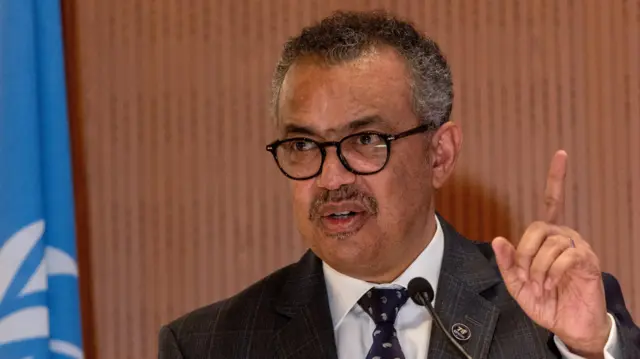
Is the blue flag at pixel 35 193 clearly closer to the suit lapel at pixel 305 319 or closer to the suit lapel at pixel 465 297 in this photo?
the suit lapel at pixel 305 319

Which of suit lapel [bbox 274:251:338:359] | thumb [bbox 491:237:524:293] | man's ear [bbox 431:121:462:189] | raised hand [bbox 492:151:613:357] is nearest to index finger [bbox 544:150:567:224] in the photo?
raised hand [bbox 492:151:613:357]

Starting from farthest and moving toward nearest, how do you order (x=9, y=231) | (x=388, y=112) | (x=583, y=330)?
(x=9, y=231), (x=388, y=112), (x=583, y=330)

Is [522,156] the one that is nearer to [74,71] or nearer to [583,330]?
[583,330]

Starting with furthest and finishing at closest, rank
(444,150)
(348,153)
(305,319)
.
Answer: (444,150) → (305,319) → (348,153)

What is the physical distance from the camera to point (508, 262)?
1.61 m

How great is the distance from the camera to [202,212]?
264 centimetres

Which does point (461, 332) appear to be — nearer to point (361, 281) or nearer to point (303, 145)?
point (361, 281)

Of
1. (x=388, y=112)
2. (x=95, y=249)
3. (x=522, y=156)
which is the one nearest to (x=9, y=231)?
(x=95, y=249)

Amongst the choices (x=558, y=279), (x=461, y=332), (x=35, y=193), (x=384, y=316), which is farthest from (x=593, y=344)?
(x=35, y=193)

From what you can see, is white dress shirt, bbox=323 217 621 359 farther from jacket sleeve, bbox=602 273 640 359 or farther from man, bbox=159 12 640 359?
jacket sleeve, bbox=602 273 640 359

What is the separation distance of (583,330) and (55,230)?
141 centimetres

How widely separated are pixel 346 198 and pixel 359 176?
2.2 inches

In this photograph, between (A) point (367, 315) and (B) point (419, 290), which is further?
(A) point (367, 315)

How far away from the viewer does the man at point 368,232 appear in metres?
1.89
